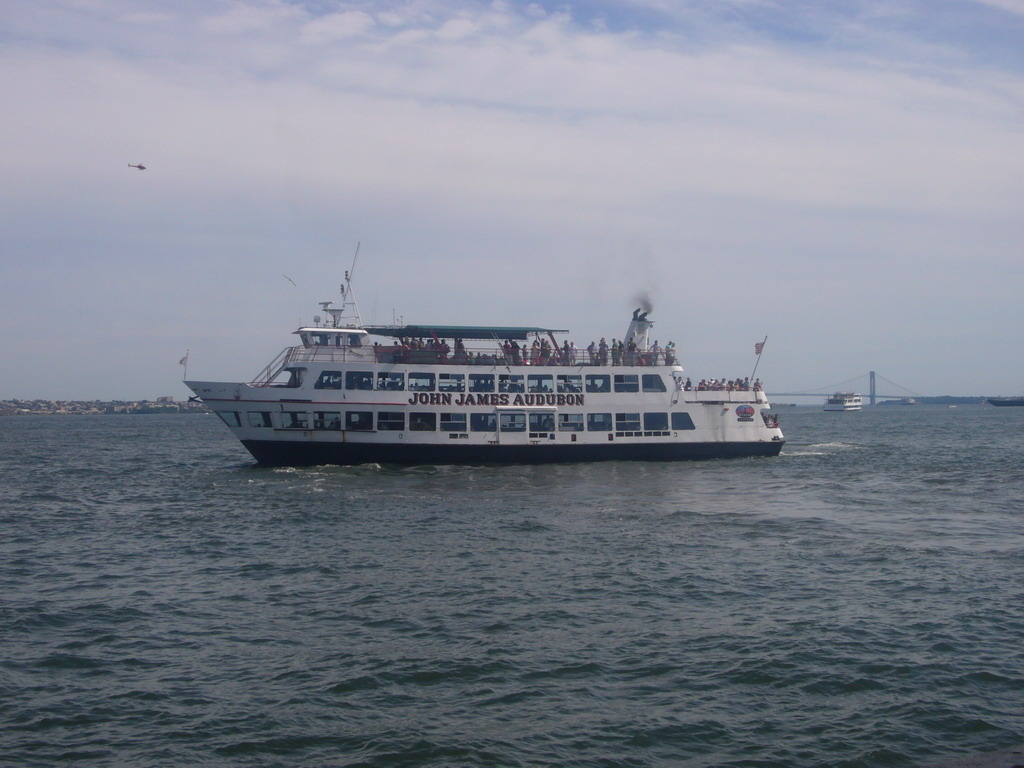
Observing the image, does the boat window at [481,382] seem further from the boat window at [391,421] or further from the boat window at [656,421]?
the boat window at [656,421]

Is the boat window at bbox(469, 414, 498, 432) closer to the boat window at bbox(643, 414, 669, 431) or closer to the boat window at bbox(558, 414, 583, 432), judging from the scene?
the boat window at bbox(558, 414, 583, 432)

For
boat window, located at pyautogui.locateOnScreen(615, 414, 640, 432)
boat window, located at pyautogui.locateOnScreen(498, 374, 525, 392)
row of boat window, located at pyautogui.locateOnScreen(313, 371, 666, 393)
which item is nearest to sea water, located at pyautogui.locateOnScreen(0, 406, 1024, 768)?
row of boat window, located at pyautogui.locateOnScreen(313, 371, 666, 393)

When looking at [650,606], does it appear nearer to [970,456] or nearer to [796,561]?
[796,561]

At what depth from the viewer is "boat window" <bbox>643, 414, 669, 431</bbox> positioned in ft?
162

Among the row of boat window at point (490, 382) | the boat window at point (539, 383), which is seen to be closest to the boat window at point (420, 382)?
the row of boat window at point (490, 382)

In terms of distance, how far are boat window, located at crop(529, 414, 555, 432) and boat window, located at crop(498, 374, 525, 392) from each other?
1628 mm

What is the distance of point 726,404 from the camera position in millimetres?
51125

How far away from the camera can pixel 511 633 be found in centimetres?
1717

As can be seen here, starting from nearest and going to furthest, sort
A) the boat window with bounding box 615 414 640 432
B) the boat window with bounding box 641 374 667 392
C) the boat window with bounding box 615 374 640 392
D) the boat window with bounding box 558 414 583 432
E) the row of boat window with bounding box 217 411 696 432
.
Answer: the row of boat window with bounding box 217 411 696 432, the boat window with bounding box 558 414 583 432, the boat window with bounding box 615 414 640 432, the boat window with bounding box 615 374 640 392, the boat window with bounding box 641 374 667 392

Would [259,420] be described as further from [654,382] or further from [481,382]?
[654,382]

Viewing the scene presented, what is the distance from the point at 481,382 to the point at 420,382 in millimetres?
3350

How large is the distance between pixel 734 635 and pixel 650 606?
94.9 inches

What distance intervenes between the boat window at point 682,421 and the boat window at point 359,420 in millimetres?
16615

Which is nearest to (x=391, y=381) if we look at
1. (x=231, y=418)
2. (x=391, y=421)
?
(x=391, y=421)
